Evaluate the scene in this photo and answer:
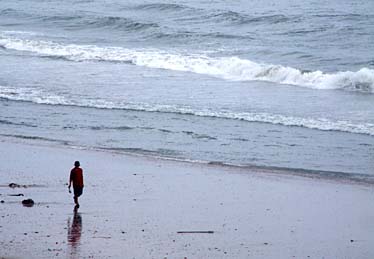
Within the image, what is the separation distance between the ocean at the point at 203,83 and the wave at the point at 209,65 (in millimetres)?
67

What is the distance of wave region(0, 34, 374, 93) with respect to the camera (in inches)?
1332

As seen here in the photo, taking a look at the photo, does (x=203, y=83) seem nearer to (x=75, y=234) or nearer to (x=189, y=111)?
(x=189, y=111)

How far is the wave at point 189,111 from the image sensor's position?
25.8 meters

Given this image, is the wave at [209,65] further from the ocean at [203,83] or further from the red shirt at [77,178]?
the red shirt at [77,178]

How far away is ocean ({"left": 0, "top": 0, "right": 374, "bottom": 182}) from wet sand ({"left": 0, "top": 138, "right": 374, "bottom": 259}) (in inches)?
73.5

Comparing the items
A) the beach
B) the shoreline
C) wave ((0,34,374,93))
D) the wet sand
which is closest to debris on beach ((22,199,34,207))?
the beach

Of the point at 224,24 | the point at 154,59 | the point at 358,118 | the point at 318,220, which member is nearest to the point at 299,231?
the point at 318,220

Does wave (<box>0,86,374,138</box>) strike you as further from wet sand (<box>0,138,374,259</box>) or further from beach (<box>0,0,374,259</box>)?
wet sand (<box>0,138,374,259</box>)

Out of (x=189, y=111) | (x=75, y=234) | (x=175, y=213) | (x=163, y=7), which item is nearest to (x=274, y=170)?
(x=175, y=213)

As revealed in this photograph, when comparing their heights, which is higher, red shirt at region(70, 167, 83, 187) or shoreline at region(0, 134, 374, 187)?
red shirt at region(70, 167, 83, 187)

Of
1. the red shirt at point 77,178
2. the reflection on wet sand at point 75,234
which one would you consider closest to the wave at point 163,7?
the red shirt at point 77,178

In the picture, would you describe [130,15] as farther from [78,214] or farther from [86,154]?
[78,214]

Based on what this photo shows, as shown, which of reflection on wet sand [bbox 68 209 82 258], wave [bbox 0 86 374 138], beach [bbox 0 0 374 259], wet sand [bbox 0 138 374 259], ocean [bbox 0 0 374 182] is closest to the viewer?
reflection on wet sand [bbox 68 209 82 258]

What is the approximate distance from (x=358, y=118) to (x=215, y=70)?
11.0 metres
